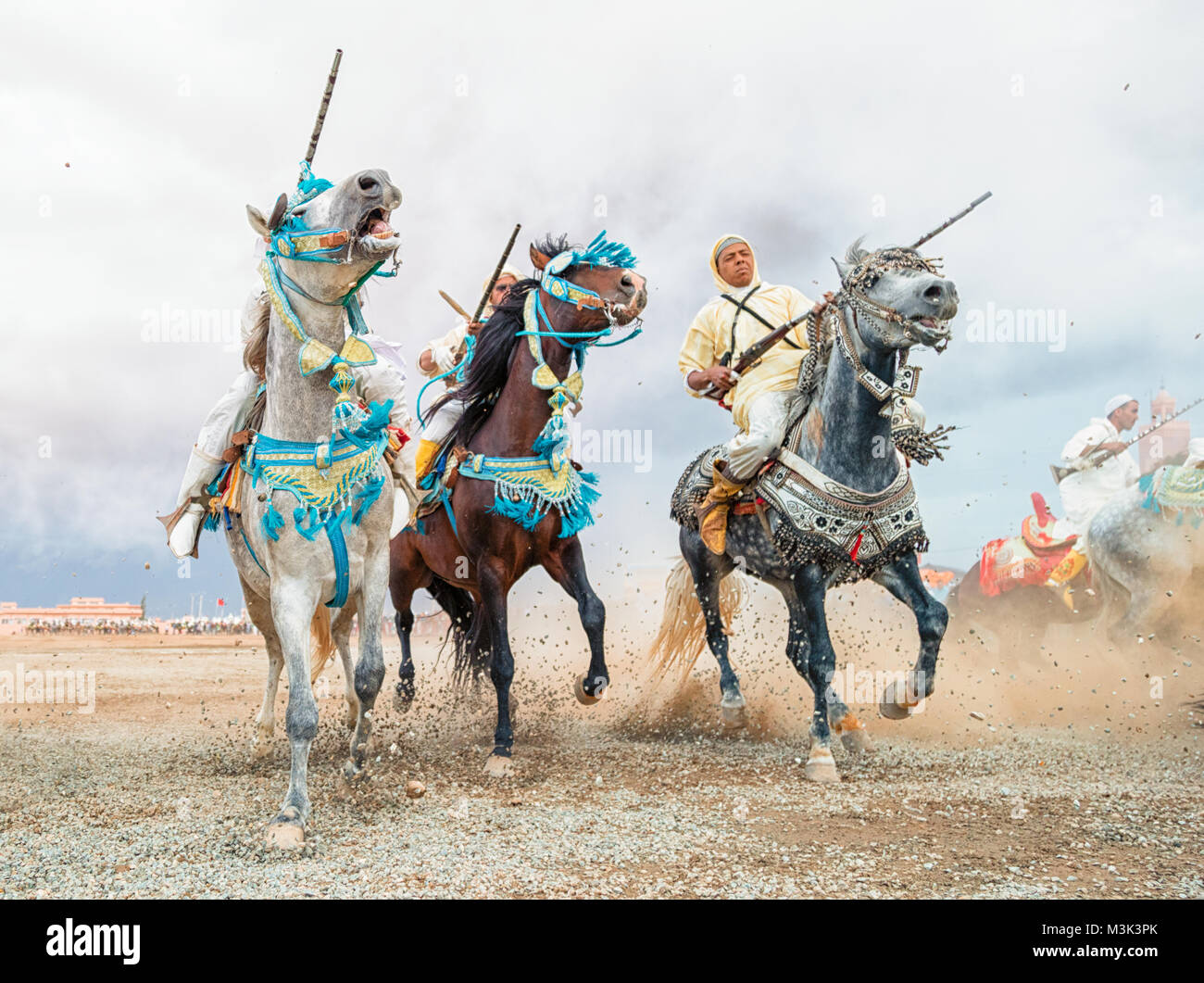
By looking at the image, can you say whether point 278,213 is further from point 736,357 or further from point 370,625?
point 736,357

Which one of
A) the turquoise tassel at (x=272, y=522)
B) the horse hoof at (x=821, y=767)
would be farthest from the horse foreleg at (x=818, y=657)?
the turquoise tassel at (x=272, y=522)

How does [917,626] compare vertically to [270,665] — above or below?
above

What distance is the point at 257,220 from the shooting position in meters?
4.44

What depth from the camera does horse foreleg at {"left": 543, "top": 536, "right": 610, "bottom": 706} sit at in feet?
20.8

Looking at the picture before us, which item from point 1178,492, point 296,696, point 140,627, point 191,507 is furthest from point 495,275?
point 140,627

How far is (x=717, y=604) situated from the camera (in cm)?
747

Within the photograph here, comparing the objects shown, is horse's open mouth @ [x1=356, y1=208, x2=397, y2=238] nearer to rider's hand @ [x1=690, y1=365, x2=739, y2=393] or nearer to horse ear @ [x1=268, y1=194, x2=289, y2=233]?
horse ear @ [x1=268, y1=194, x2=289, y2=233]

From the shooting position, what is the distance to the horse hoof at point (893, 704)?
19.0 feet

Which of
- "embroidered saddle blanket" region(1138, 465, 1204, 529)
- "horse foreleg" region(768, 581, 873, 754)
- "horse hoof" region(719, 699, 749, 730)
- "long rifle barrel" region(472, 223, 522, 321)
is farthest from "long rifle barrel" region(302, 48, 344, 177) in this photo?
"embroidered saddle blanket" region(1138, 465, 1204, 529)

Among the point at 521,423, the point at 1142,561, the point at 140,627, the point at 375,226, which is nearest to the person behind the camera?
the point at 375,226

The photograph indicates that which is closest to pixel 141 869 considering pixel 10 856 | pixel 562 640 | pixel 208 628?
pixel 10 856

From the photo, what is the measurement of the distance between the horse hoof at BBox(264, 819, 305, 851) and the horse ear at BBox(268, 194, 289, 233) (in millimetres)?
2823

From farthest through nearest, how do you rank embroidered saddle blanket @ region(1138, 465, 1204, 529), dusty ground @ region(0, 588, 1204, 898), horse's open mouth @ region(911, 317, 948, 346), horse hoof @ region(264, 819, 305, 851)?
1. embroidered saddle blanket @ region(1138, 465, 1204, 529)
2. horse's open mouth @ region(911, 317, 948, 346)
3. horse hoof @ region(264, 819, 305, 851)
4. dusty ground @ region(0, 588, 1204, 898)

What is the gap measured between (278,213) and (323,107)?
0.73 meters
